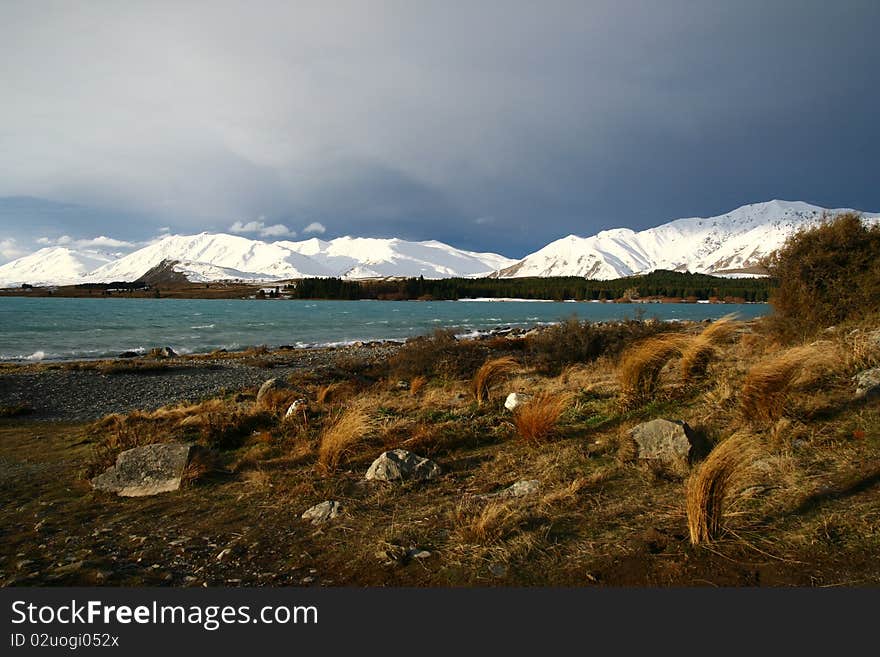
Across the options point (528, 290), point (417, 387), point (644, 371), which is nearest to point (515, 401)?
point (644, 371)

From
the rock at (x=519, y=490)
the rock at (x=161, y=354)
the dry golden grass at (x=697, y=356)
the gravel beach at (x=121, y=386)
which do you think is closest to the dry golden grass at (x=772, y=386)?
the dry golden grass at (x=697, y=356)

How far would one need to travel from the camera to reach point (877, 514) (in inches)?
141

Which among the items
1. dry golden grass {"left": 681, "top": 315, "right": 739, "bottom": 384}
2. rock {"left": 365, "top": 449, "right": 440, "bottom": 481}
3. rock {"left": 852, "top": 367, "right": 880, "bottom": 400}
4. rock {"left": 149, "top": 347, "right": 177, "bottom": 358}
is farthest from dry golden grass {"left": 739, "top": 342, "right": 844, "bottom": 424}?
rock {"left": 149, "top": 347, "right": 177, "bottom": 358}

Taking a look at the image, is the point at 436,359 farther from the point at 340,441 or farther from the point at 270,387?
the point at 340,441

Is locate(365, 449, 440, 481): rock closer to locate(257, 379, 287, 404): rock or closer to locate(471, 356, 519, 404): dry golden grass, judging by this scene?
locate(471, 356, 519, 404): dry golden grass

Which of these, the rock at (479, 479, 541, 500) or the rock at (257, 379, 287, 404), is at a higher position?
the rock at (479, 479, 541, 500)

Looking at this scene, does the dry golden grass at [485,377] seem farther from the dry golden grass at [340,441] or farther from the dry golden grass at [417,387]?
the dry golden grass at [340,441]

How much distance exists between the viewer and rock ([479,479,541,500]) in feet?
15.9

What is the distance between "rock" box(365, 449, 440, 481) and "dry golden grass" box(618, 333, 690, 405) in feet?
11.9

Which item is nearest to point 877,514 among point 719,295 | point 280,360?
point 280,360

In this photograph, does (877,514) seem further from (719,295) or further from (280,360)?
(719,295)

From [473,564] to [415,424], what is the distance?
4509 millimetres

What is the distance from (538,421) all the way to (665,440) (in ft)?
5.82

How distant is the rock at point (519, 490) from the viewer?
485 centimetres
